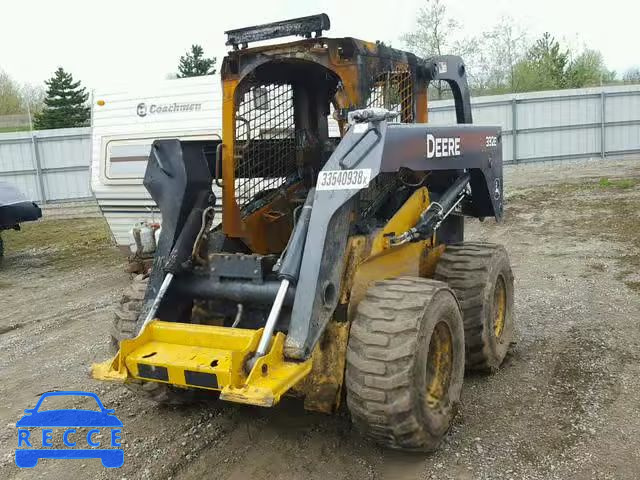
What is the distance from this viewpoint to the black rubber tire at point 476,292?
5.04 meters

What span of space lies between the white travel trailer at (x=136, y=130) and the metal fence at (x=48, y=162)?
31.9 ft

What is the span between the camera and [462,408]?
4656 mm

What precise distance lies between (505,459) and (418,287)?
1.15 metres

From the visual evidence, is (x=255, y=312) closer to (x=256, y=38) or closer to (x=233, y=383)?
(x=233, y=383)

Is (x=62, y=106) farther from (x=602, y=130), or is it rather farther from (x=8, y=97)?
(x=602, y=130)

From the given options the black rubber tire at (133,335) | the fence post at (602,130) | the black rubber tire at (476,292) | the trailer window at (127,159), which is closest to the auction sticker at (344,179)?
the black rubber tire at (133,335)

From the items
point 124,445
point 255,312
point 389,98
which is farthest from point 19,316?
point 389,98

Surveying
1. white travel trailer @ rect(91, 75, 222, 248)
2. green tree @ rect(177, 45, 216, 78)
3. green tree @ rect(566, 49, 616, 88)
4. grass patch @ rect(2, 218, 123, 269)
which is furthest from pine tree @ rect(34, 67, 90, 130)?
white travel trailer @ rect(91, 75, 222, 248)

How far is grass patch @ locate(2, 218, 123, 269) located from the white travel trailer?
180 centimetres

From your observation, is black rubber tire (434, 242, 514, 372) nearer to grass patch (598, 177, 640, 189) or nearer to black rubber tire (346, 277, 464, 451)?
black rubber tire (346, 277, 464, 451)

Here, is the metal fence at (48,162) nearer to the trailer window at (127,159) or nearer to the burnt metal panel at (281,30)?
the trailer window at (127,159)

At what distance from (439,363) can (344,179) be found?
133 centimetres

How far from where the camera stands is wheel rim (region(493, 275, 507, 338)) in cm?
559

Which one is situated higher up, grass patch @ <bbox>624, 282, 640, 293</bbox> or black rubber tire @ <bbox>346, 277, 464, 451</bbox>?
black rubber tire @ <bbox>346, 277, 464, 451</bbox>
